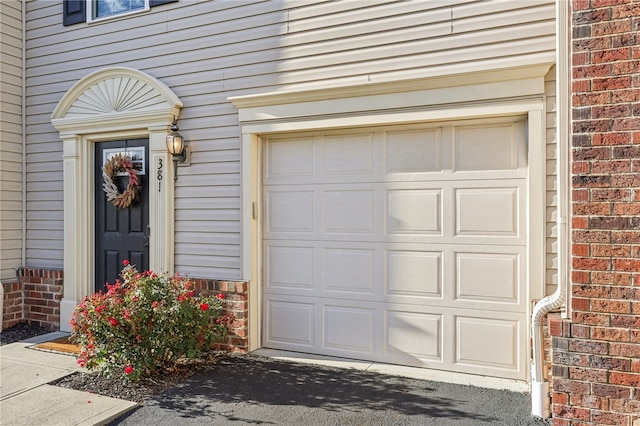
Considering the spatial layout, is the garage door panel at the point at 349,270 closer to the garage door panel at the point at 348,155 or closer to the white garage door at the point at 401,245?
the white garage door at the point at 401,245

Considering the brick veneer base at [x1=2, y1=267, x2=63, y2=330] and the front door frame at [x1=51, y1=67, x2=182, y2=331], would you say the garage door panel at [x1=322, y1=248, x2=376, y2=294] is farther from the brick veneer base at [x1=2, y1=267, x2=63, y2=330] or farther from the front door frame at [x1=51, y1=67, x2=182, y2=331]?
the brick veneer base at [x1=2, y1=267, x2=63, y2=330]

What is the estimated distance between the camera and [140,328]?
3.48 metres

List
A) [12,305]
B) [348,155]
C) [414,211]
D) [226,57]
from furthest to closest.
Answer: [12,305]
[226,57]
[348,155]
[414,211]

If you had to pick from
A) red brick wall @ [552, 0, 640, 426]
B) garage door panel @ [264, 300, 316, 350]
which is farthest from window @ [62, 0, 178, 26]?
red brick wall @ [552, 0, 640, 426]

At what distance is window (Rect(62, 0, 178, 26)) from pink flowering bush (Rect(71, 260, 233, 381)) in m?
2.84

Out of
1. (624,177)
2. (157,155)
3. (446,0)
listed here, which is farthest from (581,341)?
(157,155)

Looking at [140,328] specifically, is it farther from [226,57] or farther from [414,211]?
[226,57]

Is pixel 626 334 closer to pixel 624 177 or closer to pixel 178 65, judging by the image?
pixel 624 177

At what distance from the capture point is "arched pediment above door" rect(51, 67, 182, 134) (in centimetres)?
452

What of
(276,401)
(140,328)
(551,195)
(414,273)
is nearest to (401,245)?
(414,273)

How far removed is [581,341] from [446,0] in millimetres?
2568

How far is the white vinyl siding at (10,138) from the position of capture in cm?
515

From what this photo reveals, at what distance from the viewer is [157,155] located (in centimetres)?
454

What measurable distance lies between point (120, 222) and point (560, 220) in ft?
13.4
